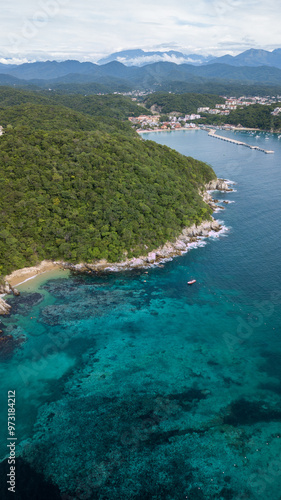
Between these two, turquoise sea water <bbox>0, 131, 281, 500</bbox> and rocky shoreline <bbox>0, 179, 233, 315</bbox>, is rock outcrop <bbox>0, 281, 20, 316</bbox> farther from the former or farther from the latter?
turquoise sea water <bbox>0, 131, 281, 500</bbox>

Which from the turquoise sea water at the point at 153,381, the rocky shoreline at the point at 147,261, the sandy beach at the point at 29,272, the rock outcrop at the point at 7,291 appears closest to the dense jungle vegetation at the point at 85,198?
the sandy beach at the point at 29,272

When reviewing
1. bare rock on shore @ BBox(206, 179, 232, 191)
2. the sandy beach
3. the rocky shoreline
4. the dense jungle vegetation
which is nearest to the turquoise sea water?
the rocky shoreline

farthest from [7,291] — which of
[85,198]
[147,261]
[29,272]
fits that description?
[147,261]

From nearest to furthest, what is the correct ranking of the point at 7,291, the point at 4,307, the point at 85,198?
1. the point at 4,307
2. the point at 7,291
3. the point at 85,198

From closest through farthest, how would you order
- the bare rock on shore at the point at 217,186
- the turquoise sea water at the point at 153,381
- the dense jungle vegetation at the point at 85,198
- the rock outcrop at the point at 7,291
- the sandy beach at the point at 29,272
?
1. the turquoise sea water at the point at 153,381
2. the rock outcrop at the point at 7,291
3. the sandy beach at the point at 29,272
4. the dense jungle vegetation at the point at 85,198
5. the bare rock on shore at the point at 217,186

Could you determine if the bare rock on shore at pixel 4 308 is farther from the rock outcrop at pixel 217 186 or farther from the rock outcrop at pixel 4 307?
the rock outcrop at pixel 217 186

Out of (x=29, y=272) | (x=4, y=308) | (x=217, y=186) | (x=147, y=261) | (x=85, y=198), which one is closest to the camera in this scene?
(x=4, y=308)

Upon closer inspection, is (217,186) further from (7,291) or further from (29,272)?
(7,291)
